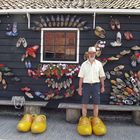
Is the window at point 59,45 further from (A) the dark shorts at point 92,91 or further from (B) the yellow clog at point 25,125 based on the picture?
(B) the yellow clog at point 25,125

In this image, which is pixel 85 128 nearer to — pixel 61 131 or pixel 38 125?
pixel 61 131

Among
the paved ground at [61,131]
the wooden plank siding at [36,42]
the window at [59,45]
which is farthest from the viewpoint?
the window at [59,45]

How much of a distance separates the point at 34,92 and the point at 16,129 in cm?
169

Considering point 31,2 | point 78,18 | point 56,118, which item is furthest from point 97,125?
point 31,2

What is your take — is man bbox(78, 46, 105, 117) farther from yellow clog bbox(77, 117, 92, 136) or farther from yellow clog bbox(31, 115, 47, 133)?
yellow clog bbox(31, 115, 47, 133)

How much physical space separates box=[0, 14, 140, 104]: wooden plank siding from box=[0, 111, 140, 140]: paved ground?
825mm

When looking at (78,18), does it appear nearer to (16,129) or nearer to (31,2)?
(31,2)

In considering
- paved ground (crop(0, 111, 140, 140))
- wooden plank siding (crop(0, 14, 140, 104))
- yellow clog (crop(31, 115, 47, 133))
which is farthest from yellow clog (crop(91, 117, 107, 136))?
wooden plank siding (crop(0, 14, 140, 104))

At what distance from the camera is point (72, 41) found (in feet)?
Result: 26.1

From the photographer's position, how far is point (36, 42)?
8.05 m

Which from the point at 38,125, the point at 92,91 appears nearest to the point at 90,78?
the point at 92,91

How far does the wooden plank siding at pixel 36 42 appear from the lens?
25.3 ft

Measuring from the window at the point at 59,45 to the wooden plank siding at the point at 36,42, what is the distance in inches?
5.4

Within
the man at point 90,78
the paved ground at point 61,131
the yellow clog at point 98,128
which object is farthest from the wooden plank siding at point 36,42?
the yellow clog at point 98,128
